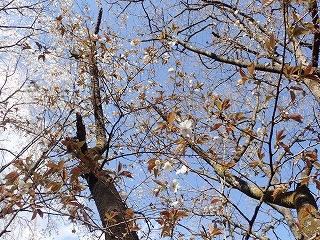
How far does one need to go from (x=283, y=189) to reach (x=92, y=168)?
3.28 ft

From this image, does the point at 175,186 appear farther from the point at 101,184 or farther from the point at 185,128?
the point at 101,184

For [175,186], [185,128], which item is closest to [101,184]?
[175,186]

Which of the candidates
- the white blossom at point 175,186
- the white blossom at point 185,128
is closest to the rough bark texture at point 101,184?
the white blossom at point 175,186

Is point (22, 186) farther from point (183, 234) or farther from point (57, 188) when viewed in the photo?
point (183, 234)

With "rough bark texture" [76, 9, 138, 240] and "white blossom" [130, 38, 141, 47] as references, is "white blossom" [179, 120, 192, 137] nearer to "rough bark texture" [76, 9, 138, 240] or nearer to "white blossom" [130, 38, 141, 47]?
"rough bark texture" [76, 9, 138, 240]

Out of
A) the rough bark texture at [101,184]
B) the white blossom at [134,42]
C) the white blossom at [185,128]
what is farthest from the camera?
the white blossom at [134,42]

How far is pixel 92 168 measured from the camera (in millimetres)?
1682

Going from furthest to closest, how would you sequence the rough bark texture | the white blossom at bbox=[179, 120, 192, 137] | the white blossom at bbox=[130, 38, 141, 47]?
the white blossom at bbox=[130, 38, 141, 47] → the rough bark texture → the white blossom at bbox=[179, 120, 192, 137]

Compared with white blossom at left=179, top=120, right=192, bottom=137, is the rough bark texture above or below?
above

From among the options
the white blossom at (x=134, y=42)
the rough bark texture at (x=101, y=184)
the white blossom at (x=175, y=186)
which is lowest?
the white blossom at (x=175, y=186)

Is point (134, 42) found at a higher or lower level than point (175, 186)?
higher

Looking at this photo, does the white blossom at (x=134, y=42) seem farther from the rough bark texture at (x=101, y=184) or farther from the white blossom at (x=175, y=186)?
the white blossom at (x=175, y=186)

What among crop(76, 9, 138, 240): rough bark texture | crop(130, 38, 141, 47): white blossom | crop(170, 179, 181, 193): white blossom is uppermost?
crop(130, 38, 141, 47): white blossom

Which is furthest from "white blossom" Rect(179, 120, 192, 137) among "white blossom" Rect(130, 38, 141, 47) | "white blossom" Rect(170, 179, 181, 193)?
"white blossom" Rect(130, 38, 141, 47)
